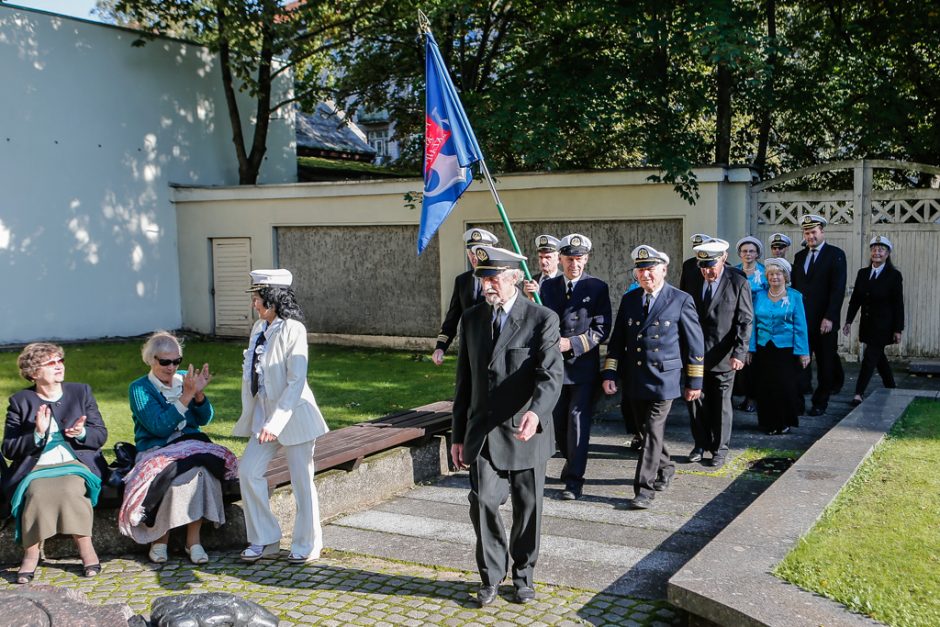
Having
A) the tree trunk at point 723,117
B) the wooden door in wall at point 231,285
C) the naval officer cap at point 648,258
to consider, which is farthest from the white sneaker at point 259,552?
the wooden door in wall at point 231,285

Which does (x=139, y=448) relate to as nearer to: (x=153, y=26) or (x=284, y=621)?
(x=284, y=621)

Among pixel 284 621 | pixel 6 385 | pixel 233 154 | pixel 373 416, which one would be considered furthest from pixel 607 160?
pixel 284 621

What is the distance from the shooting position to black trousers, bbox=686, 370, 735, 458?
26.8 feet

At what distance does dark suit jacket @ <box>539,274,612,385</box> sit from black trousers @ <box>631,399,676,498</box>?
1.65 ft

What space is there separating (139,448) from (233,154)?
1534 cm

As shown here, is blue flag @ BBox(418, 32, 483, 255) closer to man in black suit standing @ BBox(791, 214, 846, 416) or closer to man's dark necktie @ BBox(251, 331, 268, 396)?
man's dark necktie @ BBox(251, 331, 268, 396)

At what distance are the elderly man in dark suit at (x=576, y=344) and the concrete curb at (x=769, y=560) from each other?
1.52 meters

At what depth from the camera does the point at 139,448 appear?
254 inches

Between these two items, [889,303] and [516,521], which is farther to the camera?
[889,303]

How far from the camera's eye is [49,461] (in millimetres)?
5949

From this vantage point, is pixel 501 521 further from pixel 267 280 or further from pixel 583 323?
pixel 583 323

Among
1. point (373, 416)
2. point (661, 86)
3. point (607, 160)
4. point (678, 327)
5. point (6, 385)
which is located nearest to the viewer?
point (678, 327)

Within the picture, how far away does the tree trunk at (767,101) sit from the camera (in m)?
14.8

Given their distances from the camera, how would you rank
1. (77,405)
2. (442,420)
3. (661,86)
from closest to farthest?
(77,405), (442,420), (661,86)
